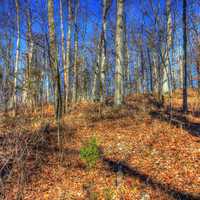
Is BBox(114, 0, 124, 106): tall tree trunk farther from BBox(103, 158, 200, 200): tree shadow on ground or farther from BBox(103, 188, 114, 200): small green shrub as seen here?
BBox(103, 188, 114, 200): small green shrub

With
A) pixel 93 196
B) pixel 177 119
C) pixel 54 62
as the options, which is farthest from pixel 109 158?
pixel 177 119

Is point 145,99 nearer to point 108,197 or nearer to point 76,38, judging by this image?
point 76,38

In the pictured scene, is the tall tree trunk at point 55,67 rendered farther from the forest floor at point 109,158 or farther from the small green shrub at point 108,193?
the small green shrub at point 108,193

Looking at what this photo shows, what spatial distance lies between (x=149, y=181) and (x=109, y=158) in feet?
5.49

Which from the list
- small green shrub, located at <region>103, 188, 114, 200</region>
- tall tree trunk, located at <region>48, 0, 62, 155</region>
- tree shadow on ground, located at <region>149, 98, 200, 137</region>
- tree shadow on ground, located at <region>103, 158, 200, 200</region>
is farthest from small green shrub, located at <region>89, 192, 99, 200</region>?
tree shadow on ground, located at <region>149, 98, 200, 137</region>

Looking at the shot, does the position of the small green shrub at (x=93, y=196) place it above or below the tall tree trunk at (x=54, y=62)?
below

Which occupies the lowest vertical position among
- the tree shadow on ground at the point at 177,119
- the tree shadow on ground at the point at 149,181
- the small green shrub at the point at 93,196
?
the small green shrub at the point at 93,196

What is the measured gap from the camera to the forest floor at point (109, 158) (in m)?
5.83

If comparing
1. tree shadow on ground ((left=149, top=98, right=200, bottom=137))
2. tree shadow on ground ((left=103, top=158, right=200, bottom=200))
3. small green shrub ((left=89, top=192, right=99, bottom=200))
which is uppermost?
tree shadow on ground ((left=149, top=98, right=200, bottom=137))

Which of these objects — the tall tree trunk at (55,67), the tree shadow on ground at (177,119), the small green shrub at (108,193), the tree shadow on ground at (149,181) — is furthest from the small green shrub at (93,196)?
the tree shadow on ground at (177,119)

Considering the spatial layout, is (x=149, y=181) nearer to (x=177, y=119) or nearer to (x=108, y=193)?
(x=108, y=193)

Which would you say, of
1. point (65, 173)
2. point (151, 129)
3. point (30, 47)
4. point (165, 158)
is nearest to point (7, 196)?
point (65, 173)

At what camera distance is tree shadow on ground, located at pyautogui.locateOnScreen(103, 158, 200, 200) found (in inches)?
217

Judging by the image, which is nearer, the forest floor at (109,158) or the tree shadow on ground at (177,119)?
the forest floor at (109,158)
